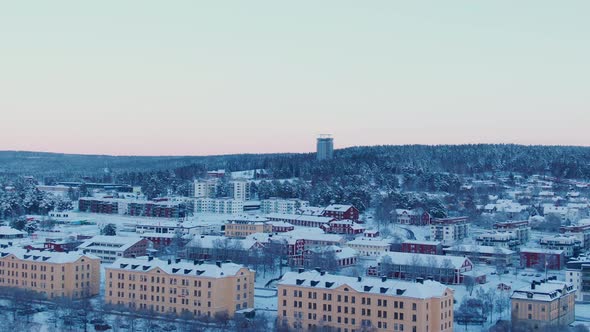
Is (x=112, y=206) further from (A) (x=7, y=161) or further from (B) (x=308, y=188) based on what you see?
(A) (x=7, y=161)

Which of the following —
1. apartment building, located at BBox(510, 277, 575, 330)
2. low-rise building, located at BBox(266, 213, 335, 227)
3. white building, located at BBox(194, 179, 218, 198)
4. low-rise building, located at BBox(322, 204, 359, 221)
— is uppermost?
white building, located at BBox(194, 179, 218, 198)

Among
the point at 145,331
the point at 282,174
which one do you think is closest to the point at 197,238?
the point at 145,331

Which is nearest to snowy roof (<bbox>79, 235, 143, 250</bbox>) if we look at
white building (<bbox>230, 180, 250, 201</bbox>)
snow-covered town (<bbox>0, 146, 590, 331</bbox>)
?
snow-covered town (<bbox>0, 146, 590, 331</bbox>)

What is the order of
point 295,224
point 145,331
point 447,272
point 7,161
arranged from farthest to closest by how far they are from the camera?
1. point 7,161
2. point 295,224
3. point 447,272
4. point 145,331

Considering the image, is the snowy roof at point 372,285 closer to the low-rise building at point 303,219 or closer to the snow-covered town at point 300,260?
the snow-covered town at point 300,260

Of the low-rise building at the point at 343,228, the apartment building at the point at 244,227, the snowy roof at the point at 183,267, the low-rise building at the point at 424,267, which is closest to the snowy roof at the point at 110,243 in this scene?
the apartment building at the point at 244,227

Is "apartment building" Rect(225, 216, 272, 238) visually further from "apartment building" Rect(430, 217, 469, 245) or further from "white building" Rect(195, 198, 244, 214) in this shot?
"white building" Rect(195, 198, 244, 214)

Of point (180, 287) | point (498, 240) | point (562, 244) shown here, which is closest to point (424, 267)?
point (562, 244)
